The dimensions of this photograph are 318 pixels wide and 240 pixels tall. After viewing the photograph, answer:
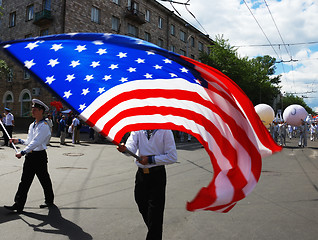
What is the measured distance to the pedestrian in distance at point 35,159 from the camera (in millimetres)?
4727

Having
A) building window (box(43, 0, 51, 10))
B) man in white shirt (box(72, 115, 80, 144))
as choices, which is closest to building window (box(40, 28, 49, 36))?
building window (box(43, 0, 51, 10))

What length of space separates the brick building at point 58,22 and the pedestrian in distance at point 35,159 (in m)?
19.7

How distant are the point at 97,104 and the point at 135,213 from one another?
2.60 m

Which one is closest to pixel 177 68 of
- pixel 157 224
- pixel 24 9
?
pixel 157 224

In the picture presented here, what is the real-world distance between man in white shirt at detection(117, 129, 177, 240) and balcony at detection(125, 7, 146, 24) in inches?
1172

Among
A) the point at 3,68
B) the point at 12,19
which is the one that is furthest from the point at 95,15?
the point at 12,19

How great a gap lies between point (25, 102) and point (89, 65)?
29.8 m

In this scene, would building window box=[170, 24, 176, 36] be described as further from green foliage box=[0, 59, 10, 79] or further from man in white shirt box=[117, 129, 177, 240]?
man in white shirt box=[117, 129, 177, 240]

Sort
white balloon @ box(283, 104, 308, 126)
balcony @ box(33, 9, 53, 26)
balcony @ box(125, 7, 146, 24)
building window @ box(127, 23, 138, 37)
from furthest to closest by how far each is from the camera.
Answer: building window @ box(127, 23, 138, 37)
balcony @ box(125, 7, 146, 24)
balcony @ box(33, 9, 53, 26)
white balloon @ box(283, 104, 308, 126)

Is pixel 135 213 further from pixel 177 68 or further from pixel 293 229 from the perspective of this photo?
pixel 177 68

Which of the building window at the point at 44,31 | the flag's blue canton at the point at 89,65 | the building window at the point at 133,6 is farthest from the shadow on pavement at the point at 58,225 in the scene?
the building window at the point at 133,6

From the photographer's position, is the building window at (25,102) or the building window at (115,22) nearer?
the building window at (25,102)

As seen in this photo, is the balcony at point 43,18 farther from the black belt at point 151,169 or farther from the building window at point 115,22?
the black belt at point 151,169

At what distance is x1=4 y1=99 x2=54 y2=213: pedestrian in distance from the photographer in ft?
15.5
